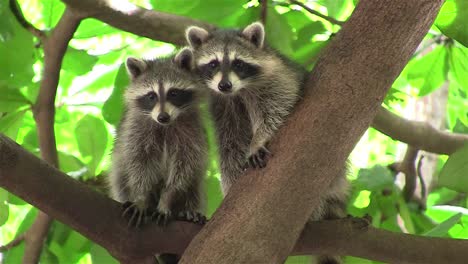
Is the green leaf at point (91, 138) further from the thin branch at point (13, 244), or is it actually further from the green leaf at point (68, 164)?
the thin branch at point (13, 244)

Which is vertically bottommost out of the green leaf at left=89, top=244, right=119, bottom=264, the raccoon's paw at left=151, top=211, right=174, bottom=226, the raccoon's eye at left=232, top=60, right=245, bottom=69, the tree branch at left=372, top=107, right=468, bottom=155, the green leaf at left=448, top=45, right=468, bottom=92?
the green leaf at left=89, top=244, right=119, bottom=264

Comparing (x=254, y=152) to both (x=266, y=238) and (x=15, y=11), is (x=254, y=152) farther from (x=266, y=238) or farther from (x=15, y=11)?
(x=15, y=11)

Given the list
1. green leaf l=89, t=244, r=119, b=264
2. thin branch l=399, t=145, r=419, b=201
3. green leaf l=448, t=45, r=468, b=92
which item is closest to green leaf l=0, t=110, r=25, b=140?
green leaf l=89, t=244, r=119, b=264

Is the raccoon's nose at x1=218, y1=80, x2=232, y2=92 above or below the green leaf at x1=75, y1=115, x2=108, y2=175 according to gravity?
above

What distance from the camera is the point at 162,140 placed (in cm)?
273

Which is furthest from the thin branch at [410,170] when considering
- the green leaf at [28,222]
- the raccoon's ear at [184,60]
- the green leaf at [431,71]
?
the green leaf at [28,222]

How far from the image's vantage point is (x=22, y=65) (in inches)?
91.6

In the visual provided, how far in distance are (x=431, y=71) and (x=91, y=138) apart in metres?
1.46

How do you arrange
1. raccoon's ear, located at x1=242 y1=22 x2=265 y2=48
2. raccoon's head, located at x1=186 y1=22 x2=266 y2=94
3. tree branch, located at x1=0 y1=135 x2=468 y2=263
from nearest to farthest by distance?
1. tree branch, located at x1=0 y1=135 x2=468 y2=263
2. raccoon's ear, located at x1=242 y1=22 x2=265 y2=48
3. raccoon's head, located at x1=186 y1=22 x2=266 y2=94

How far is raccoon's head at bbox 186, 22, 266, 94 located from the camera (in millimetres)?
2516

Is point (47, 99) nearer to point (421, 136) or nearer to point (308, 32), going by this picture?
point (308, 32)

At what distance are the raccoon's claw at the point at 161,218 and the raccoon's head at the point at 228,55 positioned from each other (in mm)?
606

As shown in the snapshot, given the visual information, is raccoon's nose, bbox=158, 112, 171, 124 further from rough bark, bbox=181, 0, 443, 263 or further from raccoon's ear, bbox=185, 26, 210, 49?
rough bark, bbox=181, 0, 443, 263

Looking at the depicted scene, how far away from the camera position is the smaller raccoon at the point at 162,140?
255 cm
